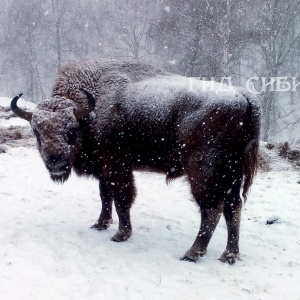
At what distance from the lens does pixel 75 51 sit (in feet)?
76.1

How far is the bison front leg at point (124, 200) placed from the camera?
4603 millimetres

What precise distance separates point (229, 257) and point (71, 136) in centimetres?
226

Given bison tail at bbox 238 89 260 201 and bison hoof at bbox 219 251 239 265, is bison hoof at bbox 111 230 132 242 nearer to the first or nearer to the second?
bison hoof at bbox 219 251 239 265

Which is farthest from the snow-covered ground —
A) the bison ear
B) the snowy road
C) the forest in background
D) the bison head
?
the forest in background

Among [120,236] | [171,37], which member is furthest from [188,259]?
[171,37]

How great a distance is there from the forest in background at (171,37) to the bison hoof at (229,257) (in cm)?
712

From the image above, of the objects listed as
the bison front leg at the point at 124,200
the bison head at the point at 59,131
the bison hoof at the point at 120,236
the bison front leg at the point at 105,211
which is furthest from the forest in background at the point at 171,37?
the bison hoof at the point at 120,236

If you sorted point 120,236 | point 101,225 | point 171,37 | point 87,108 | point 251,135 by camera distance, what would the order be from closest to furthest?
point 251,135 < point 87,108 < point 120,236 < point 101,225 < point 171,37

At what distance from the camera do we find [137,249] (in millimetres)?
4453

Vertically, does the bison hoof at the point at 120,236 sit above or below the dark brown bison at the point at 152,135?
below

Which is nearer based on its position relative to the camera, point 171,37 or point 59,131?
point 59,131

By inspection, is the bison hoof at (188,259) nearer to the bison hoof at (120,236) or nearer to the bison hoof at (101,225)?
the bison hoof at (120,236)

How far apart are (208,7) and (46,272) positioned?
1310 centimetres

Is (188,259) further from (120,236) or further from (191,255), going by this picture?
(120,236)
